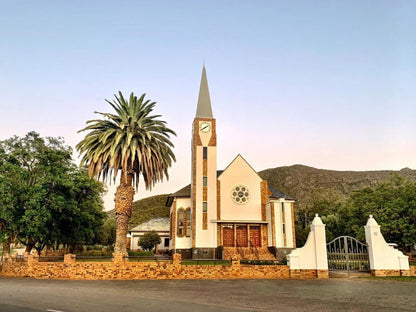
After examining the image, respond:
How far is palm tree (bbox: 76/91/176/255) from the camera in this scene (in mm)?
24830

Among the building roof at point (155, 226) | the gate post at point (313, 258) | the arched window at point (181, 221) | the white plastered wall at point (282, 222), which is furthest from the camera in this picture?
the building roof at point (155, 226)

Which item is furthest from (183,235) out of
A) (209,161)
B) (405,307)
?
(405,307)

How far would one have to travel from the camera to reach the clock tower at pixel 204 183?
1399 inches

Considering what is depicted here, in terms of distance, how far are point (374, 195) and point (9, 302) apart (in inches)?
1507

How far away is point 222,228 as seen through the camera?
1438 inches

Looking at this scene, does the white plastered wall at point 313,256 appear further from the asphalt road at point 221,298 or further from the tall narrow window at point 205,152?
the tall narrow window at point 205,152

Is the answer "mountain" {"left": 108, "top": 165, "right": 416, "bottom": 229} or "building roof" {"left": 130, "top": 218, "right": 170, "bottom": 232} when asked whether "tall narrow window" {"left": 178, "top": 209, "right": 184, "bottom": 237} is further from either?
"mountain" {"left": 108, "top": 165, "right": 416, "bottom": 229}

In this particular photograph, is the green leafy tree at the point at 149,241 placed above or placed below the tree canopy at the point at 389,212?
below

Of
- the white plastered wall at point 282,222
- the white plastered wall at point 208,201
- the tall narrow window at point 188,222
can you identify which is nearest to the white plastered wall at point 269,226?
the white plastered wall at point 282,222

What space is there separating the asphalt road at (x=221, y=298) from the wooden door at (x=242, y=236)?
20.9 metres

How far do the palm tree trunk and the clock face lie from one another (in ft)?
49.1

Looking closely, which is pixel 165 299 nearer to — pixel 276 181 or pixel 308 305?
pixel 308 305

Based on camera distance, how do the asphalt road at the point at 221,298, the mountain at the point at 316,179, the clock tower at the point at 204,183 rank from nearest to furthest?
the asphalt road at the point at 221,298
the clock tower at the point at 204,183
the mountain at the point at 316,179

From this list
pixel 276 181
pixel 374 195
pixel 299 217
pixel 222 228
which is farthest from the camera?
pixel 276 181
